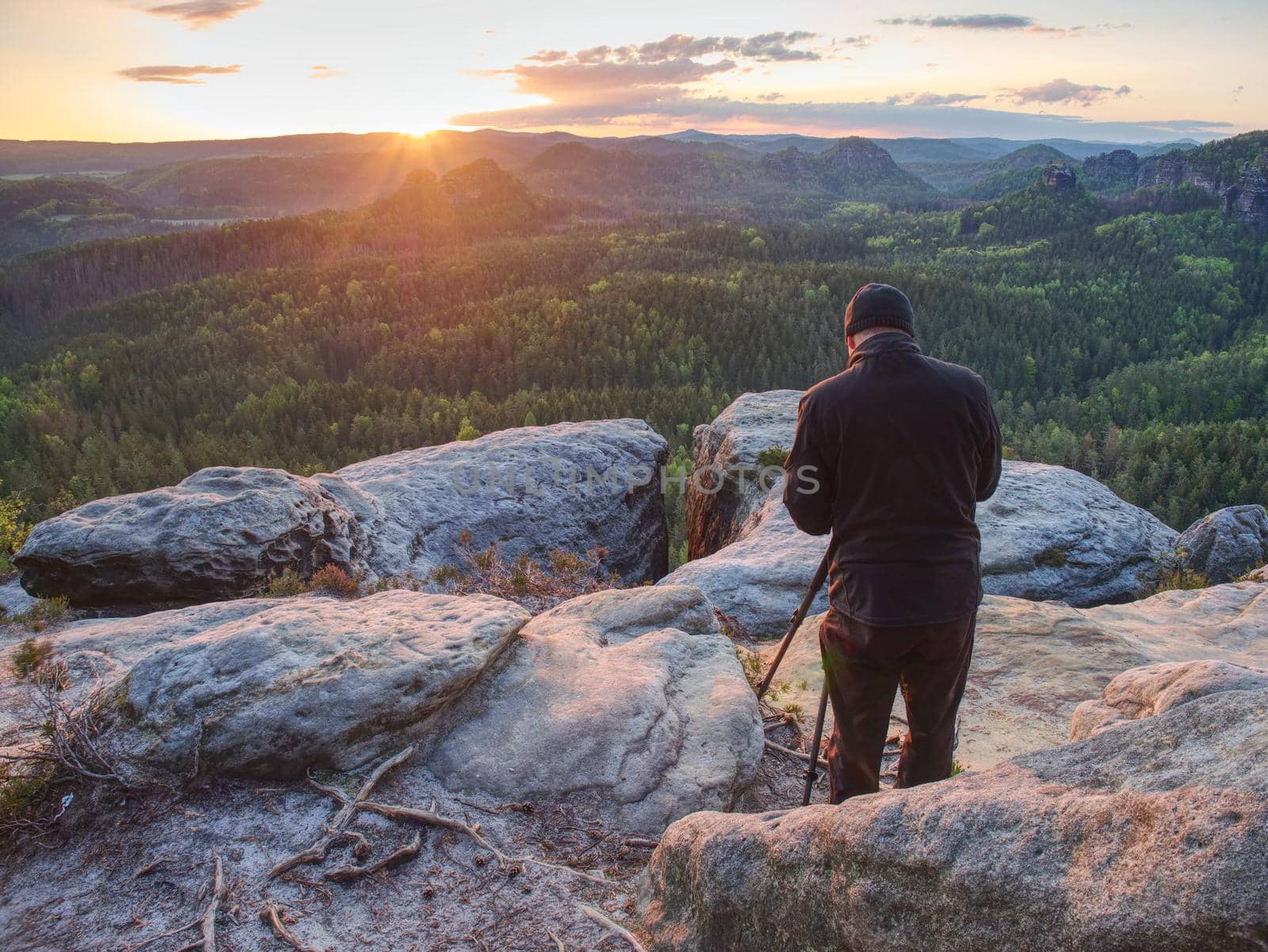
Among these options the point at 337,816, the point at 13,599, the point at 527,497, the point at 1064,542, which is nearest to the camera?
the point at 337,816

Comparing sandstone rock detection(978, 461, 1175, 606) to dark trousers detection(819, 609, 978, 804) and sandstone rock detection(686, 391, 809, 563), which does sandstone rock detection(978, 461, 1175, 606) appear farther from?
dark trousers detection(819, 609, 978, 804)

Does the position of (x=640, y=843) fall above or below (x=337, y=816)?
below

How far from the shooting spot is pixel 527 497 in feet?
52.5

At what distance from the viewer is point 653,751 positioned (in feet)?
20.0

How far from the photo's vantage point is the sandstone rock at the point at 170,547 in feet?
34.4

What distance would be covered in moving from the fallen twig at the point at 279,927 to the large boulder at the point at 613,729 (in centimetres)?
152

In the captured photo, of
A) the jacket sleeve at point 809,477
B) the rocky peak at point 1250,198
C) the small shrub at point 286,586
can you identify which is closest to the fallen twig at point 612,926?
the jacket sleeve at point 809,477

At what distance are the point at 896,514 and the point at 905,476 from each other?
0.72 ft

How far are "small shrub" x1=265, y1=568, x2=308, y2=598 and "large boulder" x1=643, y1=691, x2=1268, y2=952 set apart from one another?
8135mm

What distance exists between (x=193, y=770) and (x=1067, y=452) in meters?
60.4

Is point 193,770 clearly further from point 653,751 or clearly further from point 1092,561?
point 1092,561

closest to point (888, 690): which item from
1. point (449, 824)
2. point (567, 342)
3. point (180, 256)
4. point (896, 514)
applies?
point (896, 514)

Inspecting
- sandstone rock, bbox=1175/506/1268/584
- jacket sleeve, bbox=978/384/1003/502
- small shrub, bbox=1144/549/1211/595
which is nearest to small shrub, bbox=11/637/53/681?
jacket sleeve, bbox=978/384/1003/502

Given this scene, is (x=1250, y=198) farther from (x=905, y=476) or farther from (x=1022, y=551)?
(x=905, y=476)
